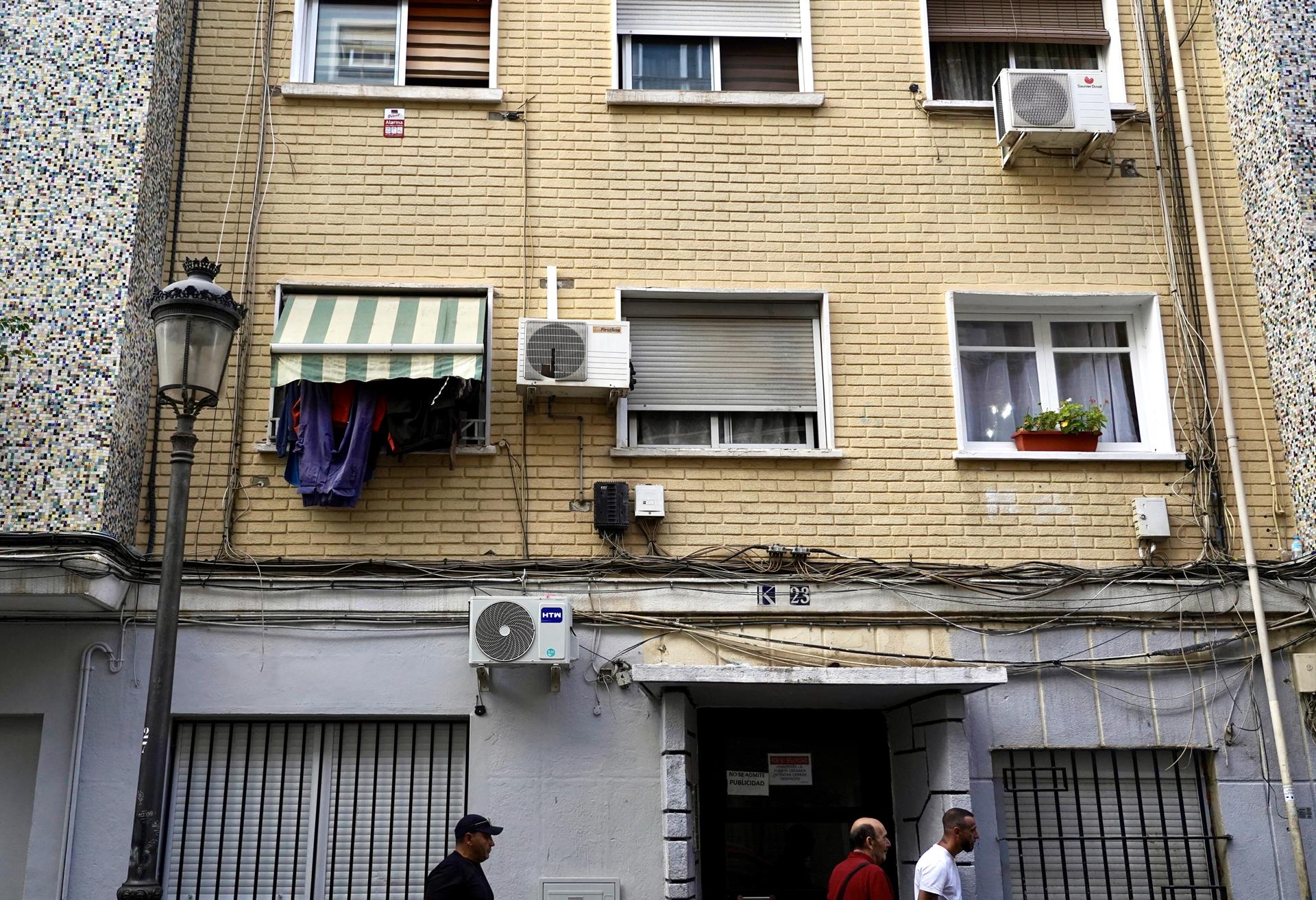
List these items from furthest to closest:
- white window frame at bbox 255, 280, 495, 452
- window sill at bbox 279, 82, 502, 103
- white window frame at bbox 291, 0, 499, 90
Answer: white window frame at bbox 291, 0, 499, 90, window sill at bbox 279, 82, 502, 103, white window frame at bbox 255, 280, 495, 452

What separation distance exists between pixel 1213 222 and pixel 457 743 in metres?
6.72

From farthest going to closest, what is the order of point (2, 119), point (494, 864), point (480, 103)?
point (480, 103)
point (2, 119)
point (494, 864)

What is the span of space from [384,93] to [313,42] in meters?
0.91

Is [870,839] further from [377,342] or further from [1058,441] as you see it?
[377,342]

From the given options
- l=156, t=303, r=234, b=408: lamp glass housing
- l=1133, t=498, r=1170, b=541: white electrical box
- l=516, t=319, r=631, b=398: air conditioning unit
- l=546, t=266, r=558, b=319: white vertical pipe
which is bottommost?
l=1133, t=498, r=1170, b=541: white electrical box

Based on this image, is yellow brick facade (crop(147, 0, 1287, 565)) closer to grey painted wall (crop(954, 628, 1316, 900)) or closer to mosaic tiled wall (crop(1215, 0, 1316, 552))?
mosaic tiled wall (crop(1215, 0, 1316, 552))

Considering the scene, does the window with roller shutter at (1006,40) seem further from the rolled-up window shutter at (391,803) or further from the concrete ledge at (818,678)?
the rolled-up window shutter at (391,803)

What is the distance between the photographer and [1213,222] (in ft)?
31.0

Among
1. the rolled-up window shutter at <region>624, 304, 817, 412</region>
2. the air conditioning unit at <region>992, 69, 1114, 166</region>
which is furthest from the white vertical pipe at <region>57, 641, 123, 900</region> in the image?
the air conditioning unit at <region>992, 69, 1114, 166</region>

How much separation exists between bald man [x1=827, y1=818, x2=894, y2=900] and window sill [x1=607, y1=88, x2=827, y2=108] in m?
5.32

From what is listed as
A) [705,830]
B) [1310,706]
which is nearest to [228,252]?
[705,830]

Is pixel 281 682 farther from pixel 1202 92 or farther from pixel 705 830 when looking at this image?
pixel 1202 92

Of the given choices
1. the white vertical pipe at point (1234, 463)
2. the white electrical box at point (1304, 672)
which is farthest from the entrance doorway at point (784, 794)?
the white electrical box at point (1304, 672)

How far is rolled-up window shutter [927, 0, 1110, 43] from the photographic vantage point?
395 inches
